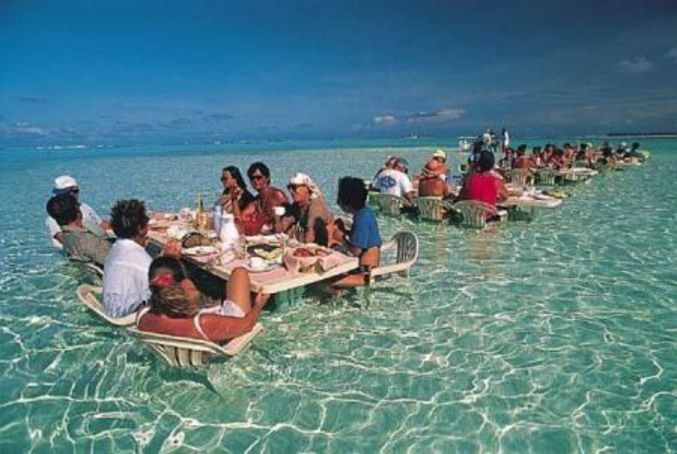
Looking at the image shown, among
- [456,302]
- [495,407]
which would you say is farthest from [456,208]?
[495,407]

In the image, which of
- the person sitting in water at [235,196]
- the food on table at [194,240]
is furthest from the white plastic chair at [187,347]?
the person sitting in water at [235,196]

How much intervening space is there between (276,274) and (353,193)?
162cm

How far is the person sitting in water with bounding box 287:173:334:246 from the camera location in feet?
21.7

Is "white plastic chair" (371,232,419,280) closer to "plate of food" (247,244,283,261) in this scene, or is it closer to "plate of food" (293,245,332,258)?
"plate of food" (293,245,332,258)

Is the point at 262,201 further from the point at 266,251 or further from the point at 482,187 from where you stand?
the point at 482,187

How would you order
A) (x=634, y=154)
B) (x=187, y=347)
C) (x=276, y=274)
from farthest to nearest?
(x=634, y=154), (x=276, y=274), (x=187, y=347)

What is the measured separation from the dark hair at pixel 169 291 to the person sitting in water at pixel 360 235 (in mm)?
2470

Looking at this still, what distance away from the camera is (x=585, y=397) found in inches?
170

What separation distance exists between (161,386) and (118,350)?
1076mm

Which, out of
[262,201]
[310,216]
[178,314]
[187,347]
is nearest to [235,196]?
[262,201]

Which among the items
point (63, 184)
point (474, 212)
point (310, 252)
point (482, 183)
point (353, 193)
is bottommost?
point (474, 212)

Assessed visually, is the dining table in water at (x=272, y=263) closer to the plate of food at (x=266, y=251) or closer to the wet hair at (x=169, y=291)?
the plate of food at (x=266, y=251)

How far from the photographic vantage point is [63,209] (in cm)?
652

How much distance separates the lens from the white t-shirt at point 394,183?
1255 centimetres
